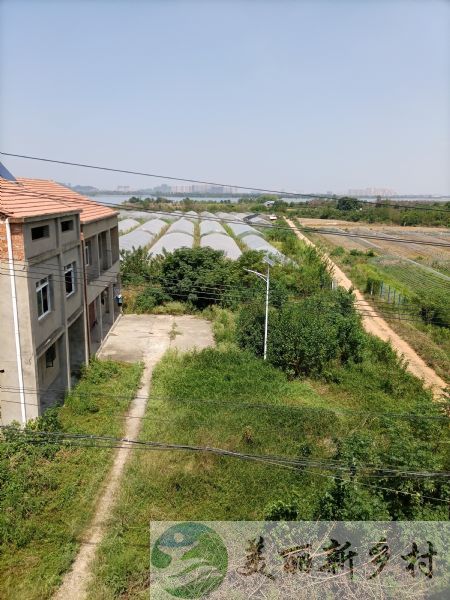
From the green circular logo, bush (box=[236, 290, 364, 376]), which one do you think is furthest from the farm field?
the green circular logo

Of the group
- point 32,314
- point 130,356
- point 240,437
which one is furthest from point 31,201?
point 240,437

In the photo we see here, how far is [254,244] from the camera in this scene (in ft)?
107

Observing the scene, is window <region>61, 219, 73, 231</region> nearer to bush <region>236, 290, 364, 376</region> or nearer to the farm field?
bush <region>236, 290, 364, 376</region>

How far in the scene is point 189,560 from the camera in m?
6.00

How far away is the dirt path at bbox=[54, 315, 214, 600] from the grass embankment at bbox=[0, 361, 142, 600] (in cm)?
14

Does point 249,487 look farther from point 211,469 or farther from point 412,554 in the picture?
point 412,554

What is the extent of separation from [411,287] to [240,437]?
17.2 meters

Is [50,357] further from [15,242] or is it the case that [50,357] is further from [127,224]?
[127,224]

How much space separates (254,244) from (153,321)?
16.2 metres

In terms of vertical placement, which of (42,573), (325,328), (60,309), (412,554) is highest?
(60,309)

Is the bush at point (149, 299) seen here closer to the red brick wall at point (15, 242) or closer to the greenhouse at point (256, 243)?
the red brick wall at point (15, 242)

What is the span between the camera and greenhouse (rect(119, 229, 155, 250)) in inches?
1163

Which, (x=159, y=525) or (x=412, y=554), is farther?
(x=159, y=525)

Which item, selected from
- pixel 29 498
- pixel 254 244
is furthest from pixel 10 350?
pixel 254 244
